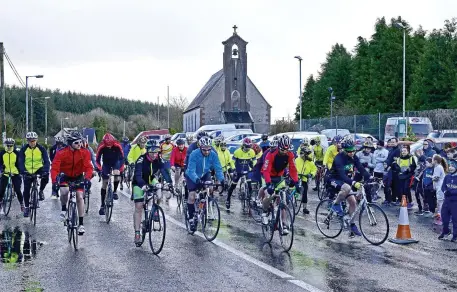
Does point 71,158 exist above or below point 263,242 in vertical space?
above

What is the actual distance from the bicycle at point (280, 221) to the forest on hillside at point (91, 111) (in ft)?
299

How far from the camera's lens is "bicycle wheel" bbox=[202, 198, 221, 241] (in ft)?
41.5

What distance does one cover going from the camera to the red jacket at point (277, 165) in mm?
12461

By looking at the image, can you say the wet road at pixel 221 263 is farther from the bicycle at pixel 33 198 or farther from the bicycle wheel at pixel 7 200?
the bicycle wheel at pixel 7 200

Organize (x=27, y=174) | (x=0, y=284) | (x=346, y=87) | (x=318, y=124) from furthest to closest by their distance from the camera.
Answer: (x=346, y=87)
(x=318, y=124)
(x=27, y=174)
(x=0, y=284)

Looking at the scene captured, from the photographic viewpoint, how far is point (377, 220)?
41.4 ft

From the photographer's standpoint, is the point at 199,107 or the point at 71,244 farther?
the point at 199,107

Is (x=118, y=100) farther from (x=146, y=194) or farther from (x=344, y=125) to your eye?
(x=146, y=194)

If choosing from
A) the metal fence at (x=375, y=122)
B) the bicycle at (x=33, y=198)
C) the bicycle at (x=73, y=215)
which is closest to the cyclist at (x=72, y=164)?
the bicycle at (x=73, y=215)

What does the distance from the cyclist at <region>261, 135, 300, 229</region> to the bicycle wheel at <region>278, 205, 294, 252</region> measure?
1.60 ft

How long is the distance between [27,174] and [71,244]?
13.2 ft

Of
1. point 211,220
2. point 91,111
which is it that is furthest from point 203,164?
point 91,111

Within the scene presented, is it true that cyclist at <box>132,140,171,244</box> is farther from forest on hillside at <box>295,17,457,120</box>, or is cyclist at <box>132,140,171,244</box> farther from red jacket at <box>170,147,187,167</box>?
forest on hillside at <box>295,17,457,120</box>

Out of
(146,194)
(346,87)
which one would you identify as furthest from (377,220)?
(346,87)
